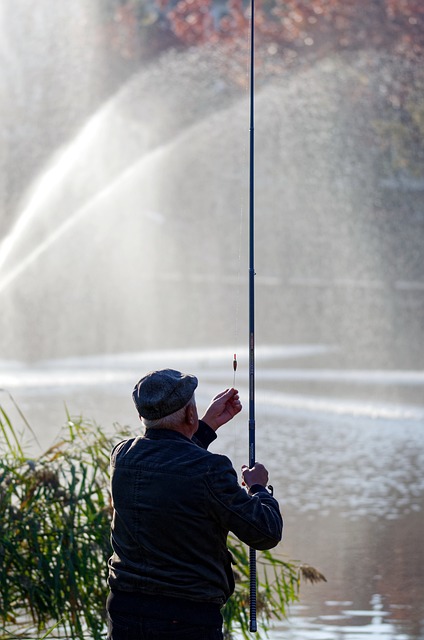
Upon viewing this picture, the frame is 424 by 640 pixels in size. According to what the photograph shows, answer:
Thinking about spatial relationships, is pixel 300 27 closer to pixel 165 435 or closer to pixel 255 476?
pixel 255 476

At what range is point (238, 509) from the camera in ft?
10.8

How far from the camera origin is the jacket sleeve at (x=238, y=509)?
130 inches

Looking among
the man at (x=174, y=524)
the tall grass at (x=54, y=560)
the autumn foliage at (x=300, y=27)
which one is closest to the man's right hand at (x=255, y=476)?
the man at (x=174, y=524)

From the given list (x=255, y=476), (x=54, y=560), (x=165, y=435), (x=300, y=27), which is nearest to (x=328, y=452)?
(x=54, y=560)

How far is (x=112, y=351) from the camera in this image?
22.1 metres

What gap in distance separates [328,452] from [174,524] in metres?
7.71

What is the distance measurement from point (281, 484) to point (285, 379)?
7.58 metres

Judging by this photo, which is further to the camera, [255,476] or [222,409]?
[222,409]

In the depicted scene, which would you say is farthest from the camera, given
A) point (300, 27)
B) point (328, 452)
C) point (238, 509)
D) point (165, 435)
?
point (300, 27)

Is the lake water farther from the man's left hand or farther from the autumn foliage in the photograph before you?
the autumn foliage

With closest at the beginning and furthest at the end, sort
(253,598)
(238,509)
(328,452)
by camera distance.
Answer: (238,509) → (253,598) → (328,452)

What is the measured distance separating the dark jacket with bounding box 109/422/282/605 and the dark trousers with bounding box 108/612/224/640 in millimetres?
69

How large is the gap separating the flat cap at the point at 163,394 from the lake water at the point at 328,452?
2.60 meters

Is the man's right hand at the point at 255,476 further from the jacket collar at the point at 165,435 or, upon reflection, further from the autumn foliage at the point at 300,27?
the autumn foliage at the point at 300,27
